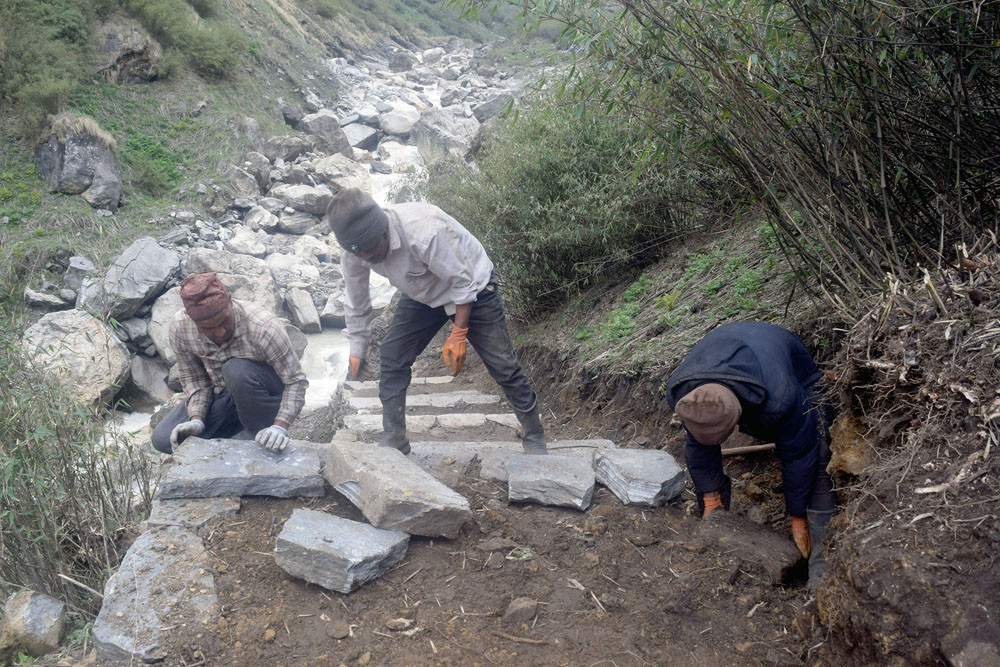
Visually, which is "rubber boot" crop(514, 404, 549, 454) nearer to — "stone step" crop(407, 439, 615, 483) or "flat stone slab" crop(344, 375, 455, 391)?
"stone step" crop(407, 439, 615, 483)

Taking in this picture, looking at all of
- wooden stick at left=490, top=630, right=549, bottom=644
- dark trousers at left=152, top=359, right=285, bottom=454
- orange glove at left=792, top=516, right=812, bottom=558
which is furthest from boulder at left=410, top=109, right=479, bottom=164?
wooden stick at left=490, top=630, right=549, bottom=644

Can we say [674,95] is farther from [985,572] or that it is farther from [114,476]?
[114,476]

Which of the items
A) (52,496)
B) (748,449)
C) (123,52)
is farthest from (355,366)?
(123,52)

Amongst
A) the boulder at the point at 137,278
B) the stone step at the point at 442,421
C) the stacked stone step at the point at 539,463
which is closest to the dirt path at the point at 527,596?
the stacked stone step at the point at 539,463

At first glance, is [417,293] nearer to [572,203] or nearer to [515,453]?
[515,453]

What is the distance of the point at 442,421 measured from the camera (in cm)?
529

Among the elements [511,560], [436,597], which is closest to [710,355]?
[511,560]

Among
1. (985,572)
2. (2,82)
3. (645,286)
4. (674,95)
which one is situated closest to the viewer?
(985,572)

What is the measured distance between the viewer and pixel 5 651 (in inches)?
117

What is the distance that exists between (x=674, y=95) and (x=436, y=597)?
2559mm

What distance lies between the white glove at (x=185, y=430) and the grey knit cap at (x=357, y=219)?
148cm

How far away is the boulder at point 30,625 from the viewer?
9.87 ft

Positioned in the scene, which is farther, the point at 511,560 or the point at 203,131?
the point at 203,131

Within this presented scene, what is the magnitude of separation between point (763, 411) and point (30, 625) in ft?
11.0
